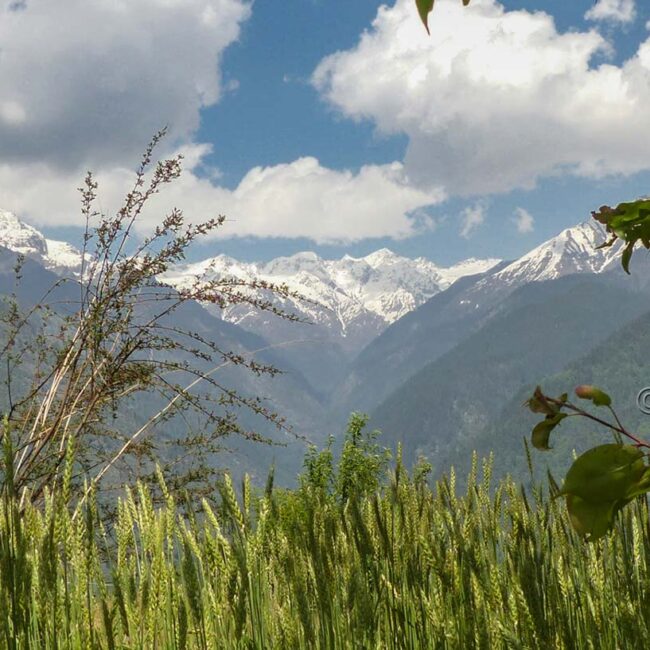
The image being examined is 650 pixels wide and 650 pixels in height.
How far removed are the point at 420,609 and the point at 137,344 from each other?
4.02 meters

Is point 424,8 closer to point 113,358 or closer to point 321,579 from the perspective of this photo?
point 321,579

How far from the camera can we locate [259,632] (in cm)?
155

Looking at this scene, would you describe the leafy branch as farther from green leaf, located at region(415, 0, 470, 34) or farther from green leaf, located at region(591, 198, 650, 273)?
green leaf, located at region(415, 0, 470, 34)

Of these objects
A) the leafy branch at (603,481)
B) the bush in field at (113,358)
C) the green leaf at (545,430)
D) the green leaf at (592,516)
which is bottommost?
the green leaf at (592,516)

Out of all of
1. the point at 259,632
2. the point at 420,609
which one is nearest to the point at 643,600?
the point at 420,609

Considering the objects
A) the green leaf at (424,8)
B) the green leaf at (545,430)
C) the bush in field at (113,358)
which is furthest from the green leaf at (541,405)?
the bush in field at (113,358)

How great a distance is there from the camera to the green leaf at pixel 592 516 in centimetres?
88

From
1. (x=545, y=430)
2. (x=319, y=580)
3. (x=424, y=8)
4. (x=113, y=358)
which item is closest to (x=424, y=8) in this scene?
(x=424, y=8)

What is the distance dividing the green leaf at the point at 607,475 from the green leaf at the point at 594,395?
54mm

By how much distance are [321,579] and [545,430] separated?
0.76 meters

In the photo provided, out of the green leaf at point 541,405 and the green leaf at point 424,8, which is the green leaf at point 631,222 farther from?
the green leaf at point 424,8

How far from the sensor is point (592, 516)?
89cm

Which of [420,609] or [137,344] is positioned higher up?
[137,344]

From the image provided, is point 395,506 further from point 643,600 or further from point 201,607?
point 201,607
